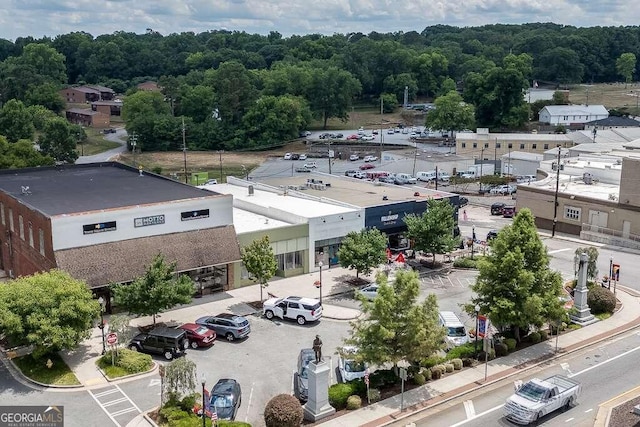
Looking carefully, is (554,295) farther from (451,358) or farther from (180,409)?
(180,409)

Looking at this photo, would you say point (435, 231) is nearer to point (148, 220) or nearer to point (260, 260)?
point (260, 260)

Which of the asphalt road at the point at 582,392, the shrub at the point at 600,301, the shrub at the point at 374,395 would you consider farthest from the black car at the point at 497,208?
the shrub at the point at 374,395

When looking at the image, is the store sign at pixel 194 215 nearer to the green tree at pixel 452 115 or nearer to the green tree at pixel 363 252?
the green tree at pixel 363 252

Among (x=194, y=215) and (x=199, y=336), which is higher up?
(x=194, y=215)

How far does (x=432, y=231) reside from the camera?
4997cm

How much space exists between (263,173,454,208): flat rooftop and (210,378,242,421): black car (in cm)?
2658

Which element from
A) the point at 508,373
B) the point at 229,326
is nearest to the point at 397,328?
the point at 508,373

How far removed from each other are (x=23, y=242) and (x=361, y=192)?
28.8 metres

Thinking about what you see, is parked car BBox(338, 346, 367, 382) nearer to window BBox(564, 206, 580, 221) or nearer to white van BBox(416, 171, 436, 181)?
window BBox(564, 206, 580, 221)

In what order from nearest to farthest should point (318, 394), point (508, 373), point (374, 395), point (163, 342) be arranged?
1. point (318, 394)
2. point (374, 395)
3. point (508, 373)
4. point (163, 342)

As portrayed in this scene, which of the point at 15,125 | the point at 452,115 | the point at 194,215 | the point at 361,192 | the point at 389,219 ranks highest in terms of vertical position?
the point at 452,115

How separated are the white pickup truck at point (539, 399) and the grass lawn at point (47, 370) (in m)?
19.6

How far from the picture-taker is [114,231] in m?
41.9

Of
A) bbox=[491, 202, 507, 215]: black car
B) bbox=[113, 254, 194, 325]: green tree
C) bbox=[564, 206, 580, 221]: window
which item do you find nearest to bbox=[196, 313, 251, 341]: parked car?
bbox=[113, 254, 194, 325]: green tree
